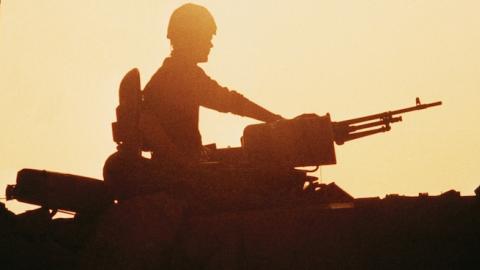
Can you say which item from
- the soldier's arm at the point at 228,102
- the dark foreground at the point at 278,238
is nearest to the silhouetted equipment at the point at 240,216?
the dark foreground at the point at 278,238

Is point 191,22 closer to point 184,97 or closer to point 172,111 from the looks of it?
point 184,97

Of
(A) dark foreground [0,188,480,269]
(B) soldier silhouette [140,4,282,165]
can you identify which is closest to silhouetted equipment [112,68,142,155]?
(B) soldier silhouette [140,4,282,165]

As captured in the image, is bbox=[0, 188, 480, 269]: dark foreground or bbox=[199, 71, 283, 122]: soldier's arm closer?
bbox=[0, 188, 480, 269]: dark foreground

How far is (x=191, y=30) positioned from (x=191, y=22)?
92 millimetres

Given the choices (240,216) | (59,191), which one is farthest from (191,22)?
(240,216)

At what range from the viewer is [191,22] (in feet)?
22.6

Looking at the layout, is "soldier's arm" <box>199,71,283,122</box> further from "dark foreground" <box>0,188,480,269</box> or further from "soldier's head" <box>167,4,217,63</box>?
"dark foreground" <box>0,188,480,269</box>

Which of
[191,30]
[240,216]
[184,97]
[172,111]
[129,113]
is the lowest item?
[240,216]

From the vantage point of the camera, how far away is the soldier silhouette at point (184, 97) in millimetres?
5895

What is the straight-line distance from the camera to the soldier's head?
6891 mm

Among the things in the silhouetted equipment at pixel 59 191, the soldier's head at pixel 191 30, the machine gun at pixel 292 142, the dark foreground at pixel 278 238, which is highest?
the soldier's head at pixel 191 30

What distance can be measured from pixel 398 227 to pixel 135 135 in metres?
2.46

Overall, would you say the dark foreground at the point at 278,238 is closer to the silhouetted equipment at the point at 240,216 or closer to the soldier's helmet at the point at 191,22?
the silhouetted equipment at the point at 240,216

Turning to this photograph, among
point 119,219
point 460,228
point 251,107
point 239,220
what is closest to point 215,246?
point 239,220
